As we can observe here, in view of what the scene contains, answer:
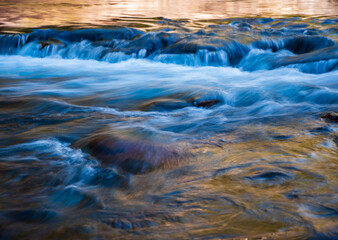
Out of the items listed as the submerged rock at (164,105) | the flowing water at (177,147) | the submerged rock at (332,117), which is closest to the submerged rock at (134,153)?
the flowing water at (177,147)

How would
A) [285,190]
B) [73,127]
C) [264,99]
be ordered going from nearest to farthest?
1. [285,190]
2. [73,127]
3. [264,99]

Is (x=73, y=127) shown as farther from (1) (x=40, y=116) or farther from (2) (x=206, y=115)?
(2) (x=206, y=115)

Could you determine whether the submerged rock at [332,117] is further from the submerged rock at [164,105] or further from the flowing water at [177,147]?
the submerged rock at [164,105]

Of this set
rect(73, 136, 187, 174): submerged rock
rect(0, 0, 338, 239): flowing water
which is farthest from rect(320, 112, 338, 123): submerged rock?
rect(73, 136, 187, 174): submerged rock

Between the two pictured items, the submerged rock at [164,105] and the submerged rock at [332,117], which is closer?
the submerged rock at [332,117]

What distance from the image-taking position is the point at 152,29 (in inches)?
534

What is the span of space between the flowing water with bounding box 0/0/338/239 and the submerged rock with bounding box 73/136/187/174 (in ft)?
0.05

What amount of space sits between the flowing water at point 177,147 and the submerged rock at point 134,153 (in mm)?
17

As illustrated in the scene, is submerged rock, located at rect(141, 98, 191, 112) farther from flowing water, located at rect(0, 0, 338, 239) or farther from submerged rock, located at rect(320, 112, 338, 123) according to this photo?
submerged rock, located at rect(320, 112, 338, 123)

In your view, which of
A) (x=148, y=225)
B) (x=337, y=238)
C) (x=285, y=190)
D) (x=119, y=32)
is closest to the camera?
(x=337, y=238)

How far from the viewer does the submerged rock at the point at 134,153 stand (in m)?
3.51

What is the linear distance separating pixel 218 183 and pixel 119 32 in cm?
1034

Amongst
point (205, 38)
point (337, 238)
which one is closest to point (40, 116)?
Answer: point (337, 238)

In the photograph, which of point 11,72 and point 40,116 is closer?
point 40,116
